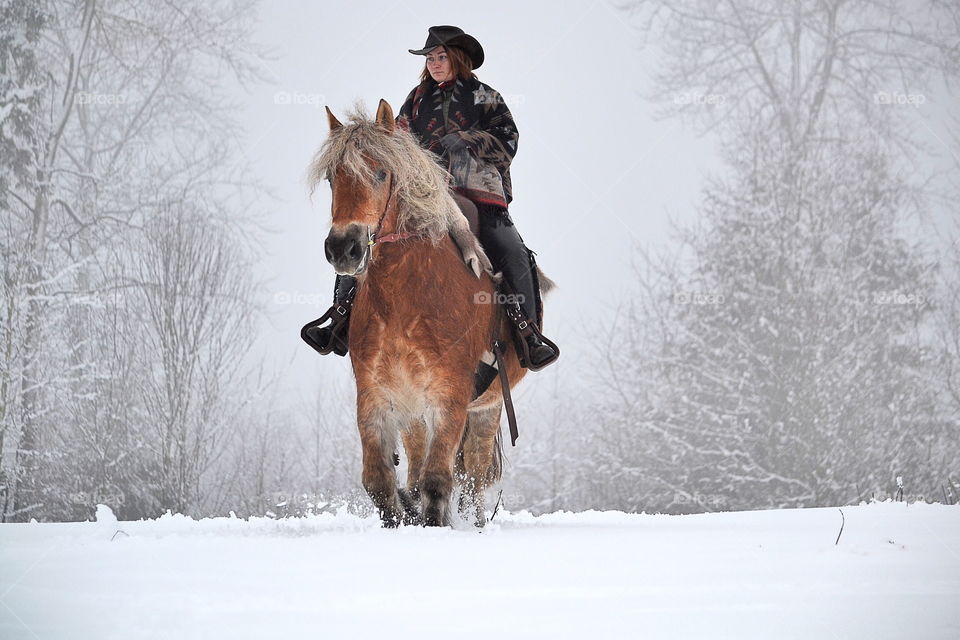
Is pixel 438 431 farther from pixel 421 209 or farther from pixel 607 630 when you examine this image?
pixel 607 630

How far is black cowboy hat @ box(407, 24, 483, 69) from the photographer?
238 inches

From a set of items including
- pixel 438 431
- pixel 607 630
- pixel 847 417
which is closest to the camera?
pixel 607 630

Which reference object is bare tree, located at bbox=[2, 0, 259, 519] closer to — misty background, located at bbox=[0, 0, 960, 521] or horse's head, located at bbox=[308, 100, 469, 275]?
misty background, located at bbox=[0, 0, 960, 521]

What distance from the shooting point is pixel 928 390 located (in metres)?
15.7

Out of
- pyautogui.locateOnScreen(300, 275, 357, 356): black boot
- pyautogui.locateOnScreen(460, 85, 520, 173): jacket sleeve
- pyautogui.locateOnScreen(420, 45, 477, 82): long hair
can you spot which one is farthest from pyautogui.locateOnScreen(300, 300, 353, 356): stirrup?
pyautogui.locateOnScreen(420, 45, 477, 82): long hair

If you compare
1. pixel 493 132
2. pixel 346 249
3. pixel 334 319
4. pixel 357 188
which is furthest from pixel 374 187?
pixel 493 132

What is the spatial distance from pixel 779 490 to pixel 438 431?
37.5 feet

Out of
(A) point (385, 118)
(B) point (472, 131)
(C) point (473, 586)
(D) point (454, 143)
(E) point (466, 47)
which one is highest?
(E) point (466, 47)

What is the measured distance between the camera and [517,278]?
19.9ft

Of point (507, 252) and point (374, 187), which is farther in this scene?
point (507, 252)

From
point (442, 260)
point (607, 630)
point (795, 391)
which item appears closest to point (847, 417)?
point (795, 391)

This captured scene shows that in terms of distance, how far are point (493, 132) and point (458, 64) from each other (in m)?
0.55

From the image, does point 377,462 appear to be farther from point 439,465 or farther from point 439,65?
point 439,65

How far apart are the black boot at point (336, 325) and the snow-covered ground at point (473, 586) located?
160cm
